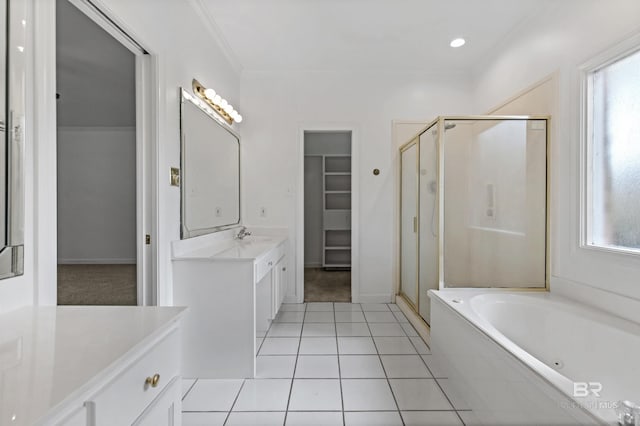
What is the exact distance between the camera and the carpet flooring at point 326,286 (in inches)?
151

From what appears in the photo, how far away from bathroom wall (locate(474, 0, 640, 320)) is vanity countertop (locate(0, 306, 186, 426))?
87.0 inches

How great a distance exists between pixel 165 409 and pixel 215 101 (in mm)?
2370

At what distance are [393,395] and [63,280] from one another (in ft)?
12.9

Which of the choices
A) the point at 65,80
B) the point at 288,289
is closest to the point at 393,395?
the point at 288,289

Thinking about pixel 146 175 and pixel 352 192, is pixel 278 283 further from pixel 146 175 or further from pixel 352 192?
pixel 146 175

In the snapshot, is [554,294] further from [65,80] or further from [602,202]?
[65,80]

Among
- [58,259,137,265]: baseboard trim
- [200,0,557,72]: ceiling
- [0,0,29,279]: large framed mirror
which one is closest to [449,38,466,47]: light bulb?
[200,0,557,72]: ceiling

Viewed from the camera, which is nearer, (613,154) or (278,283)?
(613,154)

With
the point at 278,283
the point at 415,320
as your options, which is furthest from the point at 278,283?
the point at 415,320

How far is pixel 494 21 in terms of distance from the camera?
259cm

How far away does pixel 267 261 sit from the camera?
2.51 m

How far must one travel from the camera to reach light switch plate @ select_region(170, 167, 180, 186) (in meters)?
2.05

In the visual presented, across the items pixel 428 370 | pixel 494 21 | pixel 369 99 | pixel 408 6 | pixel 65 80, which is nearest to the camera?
pixel 428 370

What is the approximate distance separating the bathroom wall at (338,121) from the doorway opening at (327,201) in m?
1.94
